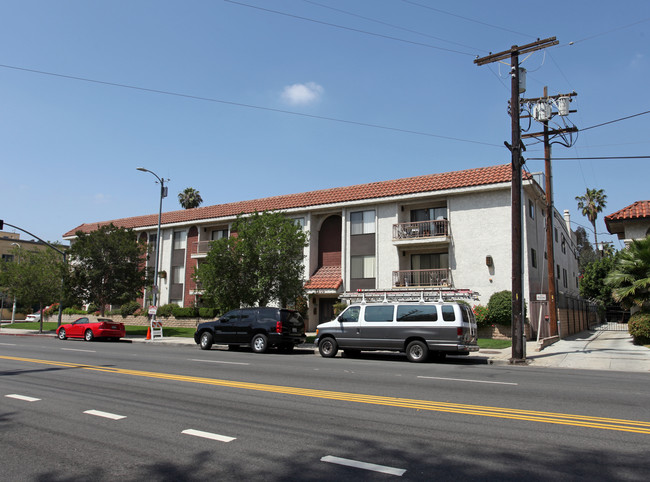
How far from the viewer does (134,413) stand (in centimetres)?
702

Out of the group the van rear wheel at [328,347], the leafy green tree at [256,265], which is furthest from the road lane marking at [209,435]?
the leafy green tree at [256,265]

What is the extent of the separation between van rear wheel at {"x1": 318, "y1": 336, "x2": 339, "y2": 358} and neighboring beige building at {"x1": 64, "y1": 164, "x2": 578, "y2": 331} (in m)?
6.12

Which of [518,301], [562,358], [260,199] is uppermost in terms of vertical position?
[260,199]

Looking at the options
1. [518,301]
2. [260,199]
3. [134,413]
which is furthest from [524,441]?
[260,199]

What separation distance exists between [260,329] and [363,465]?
14982 mm

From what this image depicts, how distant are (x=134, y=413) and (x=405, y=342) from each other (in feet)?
33.6

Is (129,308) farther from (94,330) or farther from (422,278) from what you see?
(422,278)

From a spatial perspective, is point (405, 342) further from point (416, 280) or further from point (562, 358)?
point (416, 280)

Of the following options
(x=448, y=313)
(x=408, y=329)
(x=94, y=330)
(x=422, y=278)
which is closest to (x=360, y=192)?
(x=422, y=278)

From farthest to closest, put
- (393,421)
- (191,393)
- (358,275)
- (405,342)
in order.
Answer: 1. (358,275)
2. (405,342)
3. (191,393)
4. (393,421)

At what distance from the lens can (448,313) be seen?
602 inches

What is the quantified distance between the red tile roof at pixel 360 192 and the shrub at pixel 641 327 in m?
8.46

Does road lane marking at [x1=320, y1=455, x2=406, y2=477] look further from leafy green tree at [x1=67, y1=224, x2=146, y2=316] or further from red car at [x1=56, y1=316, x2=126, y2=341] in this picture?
leafy green tree at [x1=67, y1=224, x2=146, y2=316]

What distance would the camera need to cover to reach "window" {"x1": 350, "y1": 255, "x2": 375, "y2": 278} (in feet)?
96.5
